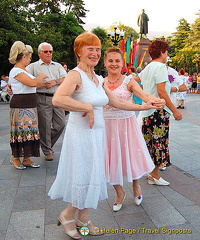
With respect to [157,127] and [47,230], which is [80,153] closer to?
[47,230]

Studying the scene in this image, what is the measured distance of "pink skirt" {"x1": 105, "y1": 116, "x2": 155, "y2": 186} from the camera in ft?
9.24

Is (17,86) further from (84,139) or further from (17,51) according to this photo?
(84,139)

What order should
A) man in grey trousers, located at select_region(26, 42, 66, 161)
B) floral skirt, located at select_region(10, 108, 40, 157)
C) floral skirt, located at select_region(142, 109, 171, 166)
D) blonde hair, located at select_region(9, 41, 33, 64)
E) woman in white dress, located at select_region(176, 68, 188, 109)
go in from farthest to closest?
woman in white dress, located at select_region(176, 68, 188, 109), man in grey trousers, located at select_region(26, 42, 66, 161), floral skirt, located at select_region(10, 108, 40, 157), blonde hair, located at select_region(9, 41, 33, 64), floral skirt, located at select_region(142, 109, 171, 166)

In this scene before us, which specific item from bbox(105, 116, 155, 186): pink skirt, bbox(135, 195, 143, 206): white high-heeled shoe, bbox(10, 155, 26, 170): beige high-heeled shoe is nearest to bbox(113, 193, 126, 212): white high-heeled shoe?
bbox(135, 195, 143, 206): white high-heeled shoe

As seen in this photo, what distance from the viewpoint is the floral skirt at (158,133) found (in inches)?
141

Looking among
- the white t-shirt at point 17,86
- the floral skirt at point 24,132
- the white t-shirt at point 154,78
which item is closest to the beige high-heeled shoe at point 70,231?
the white t-shirt at point 154,78

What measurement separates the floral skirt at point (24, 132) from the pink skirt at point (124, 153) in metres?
1.80

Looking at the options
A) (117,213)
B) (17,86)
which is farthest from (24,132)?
(117,213)

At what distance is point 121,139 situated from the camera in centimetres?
291

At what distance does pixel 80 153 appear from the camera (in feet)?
7.34

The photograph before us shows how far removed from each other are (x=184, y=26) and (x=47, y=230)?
181 feet

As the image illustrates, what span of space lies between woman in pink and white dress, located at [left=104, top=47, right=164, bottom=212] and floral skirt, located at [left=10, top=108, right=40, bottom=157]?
1767mm

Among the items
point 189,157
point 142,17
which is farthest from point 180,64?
point 189,157

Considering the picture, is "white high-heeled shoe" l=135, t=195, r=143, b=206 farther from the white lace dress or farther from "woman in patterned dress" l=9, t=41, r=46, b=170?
"woman in patterned dress" l=9, t=41, r=46, b=170
